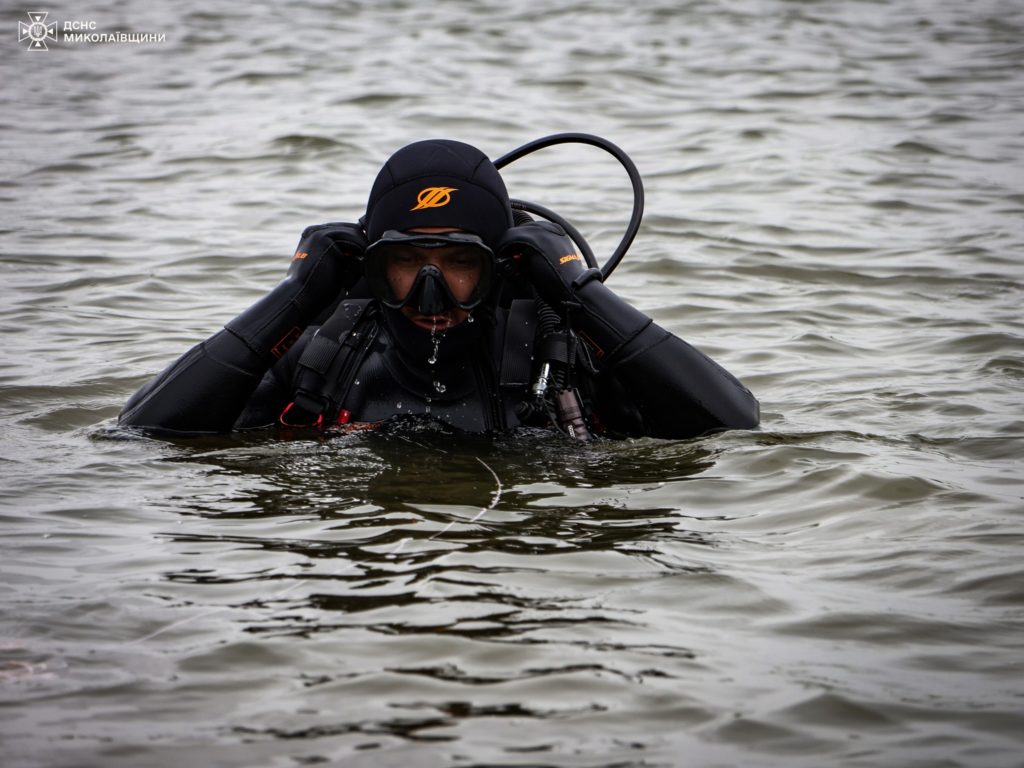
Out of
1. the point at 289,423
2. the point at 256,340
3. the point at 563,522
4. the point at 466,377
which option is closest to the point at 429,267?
the point at 466,377

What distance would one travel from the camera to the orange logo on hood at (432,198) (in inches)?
162

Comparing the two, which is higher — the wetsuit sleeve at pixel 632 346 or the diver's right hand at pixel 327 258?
the diver's right hand at pixel 327 258

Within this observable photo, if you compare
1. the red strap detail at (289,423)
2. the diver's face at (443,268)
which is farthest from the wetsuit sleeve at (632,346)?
the red strap detail at (289,423)

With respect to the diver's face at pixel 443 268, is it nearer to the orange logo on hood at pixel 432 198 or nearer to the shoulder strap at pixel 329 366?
the orange logo on hood at pixel 432 198

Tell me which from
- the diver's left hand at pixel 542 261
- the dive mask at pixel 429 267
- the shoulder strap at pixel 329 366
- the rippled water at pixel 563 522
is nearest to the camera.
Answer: the rippled water at pixel 563 522

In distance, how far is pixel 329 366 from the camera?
14.3 feet

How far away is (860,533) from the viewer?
3.66 m

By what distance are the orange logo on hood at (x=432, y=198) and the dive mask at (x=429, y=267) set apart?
0.29 feet

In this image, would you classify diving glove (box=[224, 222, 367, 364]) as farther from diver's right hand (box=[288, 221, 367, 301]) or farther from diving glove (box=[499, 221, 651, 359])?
diving glove (box=[499, 221, 651, 359])


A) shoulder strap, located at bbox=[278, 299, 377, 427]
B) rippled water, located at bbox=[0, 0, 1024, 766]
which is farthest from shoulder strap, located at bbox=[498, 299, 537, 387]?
shoulder strap, located at bbox=[278, 299, 377, 427]

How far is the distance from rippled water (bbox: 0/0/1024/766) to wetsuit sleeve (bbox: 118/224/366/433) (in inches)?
5.5

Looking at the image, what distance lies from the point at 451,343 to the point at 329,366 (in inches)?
17.7

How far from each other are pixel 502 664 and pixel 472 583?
431 millimetres

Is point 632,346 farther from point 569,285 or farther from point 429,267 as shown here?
Answer: point 429,267
